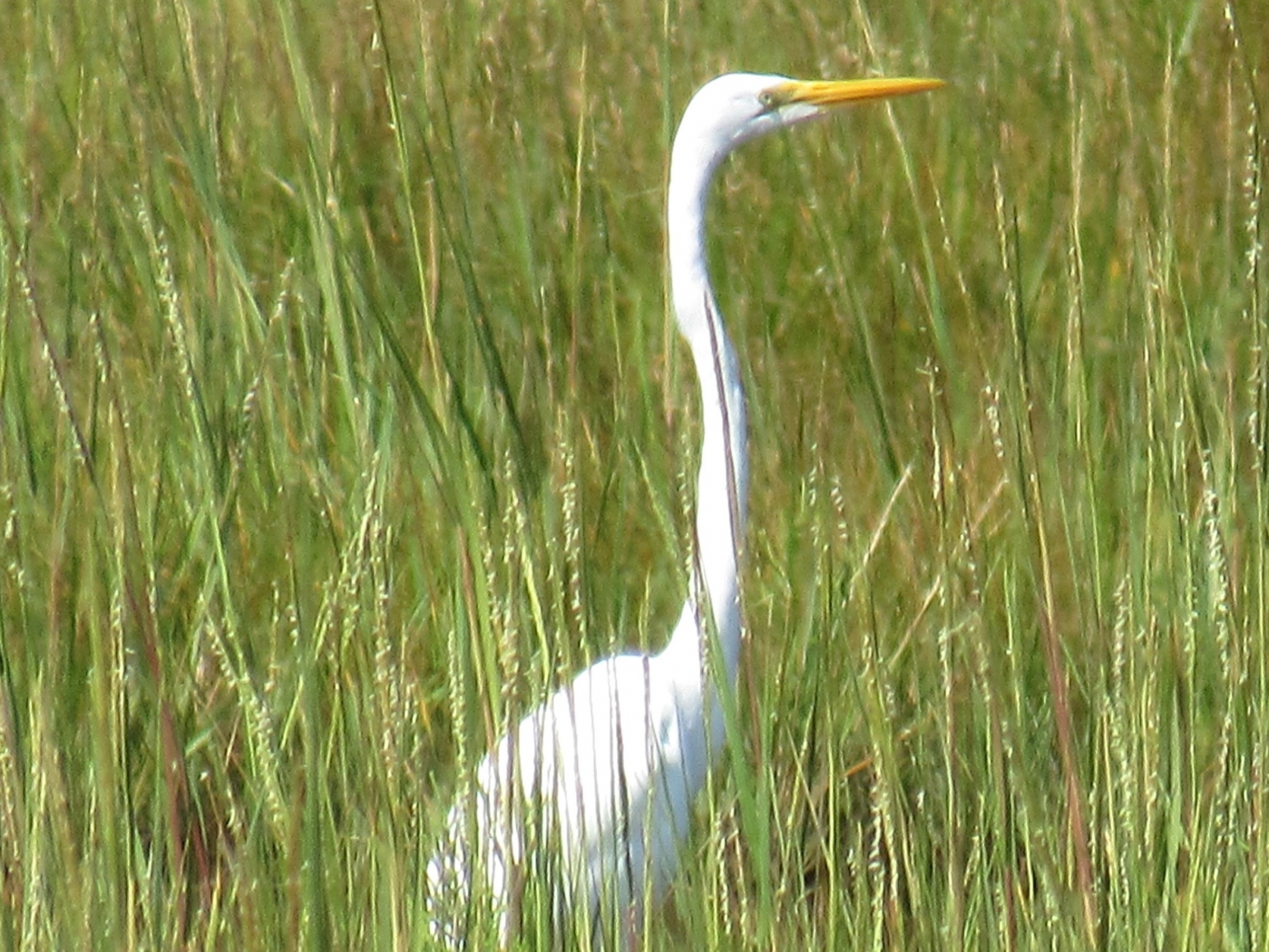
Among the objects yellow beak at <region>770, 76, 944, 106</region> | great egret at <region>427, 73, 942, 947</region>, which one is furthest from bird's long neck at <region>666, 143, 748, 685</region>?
yellow beak at <region>770, 76, 944, 106</region>

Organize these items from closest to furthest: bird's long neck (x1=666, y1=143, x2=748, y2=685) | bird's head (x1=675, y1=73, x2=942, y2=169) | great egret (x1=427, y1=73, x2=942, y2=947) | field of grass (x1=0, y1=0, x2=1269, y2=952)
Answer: field of grass (x1=0, y1=0, x2=1269, y2=952), great egret (x1=427, y1=73, x2=942, y2=947), bird's long neck (x1=666, y1=143, x2=748, y2=685), bird's head (x1=675, y1=73, x2=942, y2=169)

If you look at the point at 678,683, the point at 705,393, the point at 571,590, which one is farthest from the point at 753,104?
the point at 571,590

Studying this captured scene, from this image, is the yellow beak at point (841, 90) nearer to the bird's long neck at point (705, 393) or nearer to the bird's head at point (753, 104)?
the bird's head at point (753, 104)

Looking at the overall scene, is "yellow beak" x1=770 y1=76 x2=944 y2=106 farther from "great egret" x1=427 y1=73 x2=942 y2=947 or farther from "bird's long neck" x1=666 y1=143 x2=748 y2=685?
"bird's long neck" x1=666 y1=143 x2=748 y2=685

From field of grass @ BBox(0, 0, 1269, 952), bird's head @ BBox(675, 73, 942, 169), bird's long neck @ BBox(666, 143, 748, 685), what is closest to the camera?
field of grass @ BBox(0, 0, 1269, 952)

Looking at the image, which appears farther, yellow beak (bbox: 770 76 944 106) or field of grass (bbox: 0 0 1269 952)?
yellow beak (bbox: 770 76 944 106)

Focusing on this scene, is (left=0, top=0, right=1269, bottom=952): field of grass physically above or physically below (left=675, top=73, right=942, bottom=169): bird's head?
below

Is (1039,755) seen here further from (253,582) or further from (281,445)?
(253,582)

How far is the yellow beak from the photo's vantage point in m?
2.02

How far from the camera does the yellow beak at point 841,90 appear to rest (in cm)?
202

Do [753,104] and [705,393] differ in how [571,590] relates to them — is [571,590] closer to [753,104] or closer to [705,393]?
[705,393]

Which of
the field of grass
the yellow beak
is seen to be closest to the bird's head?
the yellow beak

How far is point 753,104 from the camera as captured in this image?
6.56 ft

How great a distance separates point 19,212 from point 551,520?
150 centimetres
